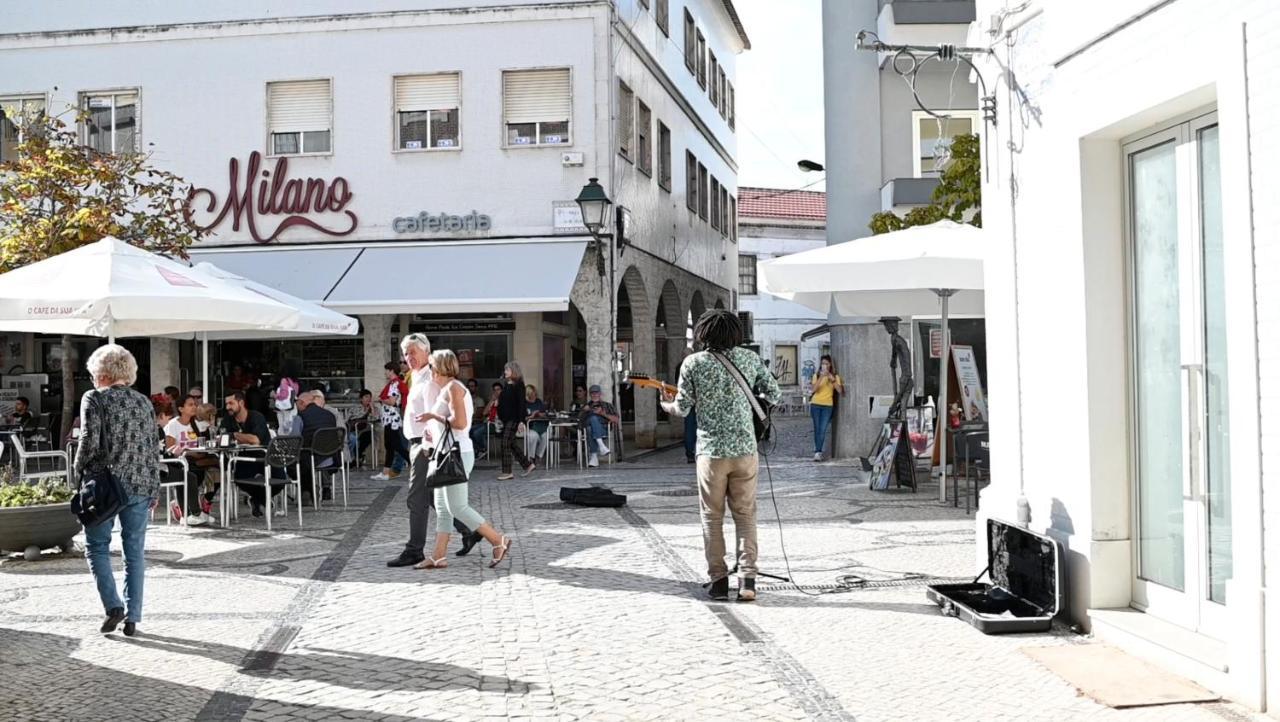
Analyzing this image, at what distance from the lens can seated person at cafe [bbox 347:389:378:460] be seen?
19125 millimetres

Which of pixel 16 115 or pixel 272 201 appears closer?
pixel 16 115

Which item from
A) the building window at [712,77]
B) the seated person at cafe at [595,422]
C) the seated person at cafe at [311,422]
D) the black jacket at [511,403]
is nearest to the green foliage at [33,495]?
the seated person at cafe at [311,422]

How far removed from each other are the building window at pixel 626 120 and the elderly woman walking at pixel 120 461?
14588mm

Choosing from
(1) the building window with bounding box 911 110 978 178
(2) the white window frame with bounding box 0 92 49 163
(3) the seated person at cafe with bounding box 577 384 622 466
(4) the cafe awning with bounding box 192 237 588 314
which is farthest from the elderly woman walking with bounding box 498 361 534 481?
(2) the white window frame with bounding box 0 92 49 163

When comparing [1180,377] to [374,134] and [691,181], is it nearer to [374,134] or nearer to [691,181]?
[374,134]

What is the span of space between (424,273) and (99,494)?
1273cm

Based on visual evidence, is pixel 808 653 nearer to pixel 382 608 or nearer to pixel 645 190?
pixel 382 608

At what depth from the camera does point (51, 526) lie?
9562 mm

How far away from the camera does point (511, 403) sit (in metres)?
17.3

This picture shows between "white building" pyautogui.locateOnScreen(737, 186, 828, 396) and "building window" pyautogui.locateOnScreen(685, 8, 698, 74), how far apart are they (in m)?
13.1

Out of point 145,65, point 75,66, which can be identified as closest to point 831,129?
point 145,65

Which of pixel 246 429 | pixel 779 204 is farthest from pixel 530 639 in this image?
pixel 779 204

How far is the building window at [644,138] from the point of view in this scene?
23.1m

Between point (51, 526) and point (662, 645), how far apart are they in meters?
5.49
